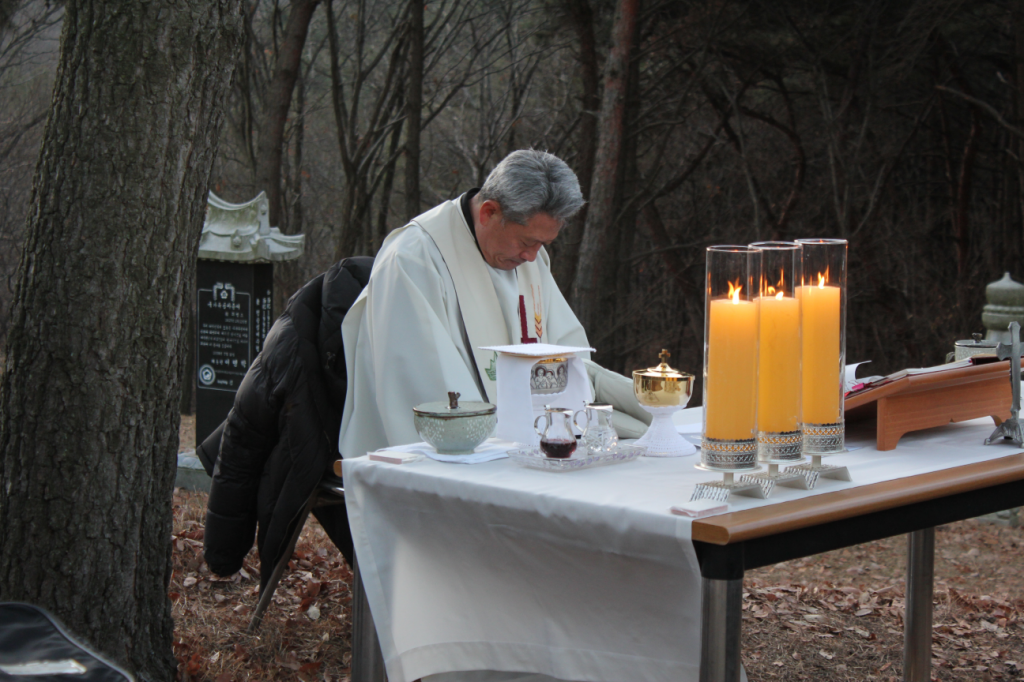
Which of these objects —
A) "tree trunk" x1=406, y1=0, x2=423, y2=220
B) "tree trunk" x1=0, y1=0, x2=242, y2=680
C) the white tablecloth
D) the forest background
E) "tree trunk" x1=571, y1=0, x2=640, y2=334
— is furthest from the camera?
"tree trunk" x1=406, y1=0, x2=423, y2=220

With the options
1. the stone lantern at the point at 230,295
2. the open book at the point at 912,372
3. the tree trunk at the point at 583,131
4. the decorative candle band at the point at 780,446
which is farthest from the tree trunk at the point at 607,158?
the decorative candle band at the point at 780,446

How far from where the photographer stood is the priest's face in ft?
10.1

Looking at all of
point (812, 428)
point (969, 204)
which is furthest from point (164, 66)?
point (969, 204)

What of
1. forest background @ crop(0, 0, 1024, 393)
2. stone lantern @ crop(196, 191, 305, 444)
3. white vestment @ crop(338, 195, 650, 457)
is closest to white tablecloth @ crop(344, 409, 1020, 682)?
white vestment @ crop(338, 195, 650, 457)

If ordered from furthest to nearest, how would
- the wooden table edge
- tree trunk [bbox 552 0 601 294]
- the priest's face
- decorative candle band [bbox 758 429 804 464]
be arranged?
1. tree trunk [bbox 552 0 601 294]
2. the priest's face
3. decorative candle band [bbox 758 429 804 464]
4. the wooden table edge

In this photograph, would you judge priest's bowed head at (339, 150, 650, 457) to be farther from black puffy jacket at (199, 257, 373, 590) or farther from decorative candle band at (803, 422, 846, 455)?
decorative candle band at (803, 422, 846, 455)

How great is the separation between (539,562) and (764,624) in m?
2.45

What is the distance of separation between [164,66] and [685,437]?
1.62 meters

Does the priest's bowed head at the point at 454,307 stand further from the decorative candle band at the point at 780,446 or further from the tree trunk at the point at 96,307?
the decorative candle band at the point at 780,446

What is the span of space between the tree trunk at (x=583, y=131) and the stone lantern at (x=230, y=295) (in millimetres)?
3114

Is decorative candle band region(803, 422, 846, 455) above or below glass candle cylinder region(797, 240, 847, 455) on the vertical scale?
below

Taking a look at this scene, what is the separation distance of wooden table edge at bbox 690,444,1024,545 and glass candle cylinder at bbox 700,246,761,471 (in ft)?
0.44

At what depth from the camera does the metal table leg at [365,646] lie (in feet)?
6.93

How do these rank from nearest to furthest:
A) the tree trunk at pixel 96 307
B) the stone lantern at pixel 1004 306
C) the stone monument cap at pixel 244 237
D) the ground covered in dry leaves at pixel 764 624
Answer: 1. the tree trunk at pixel 96 307
2. the ground covered in dry leaves at pixel 764 624
3. the stone lantern at pixel 1004 306
4. the stone monument cap at pixel 244 237
